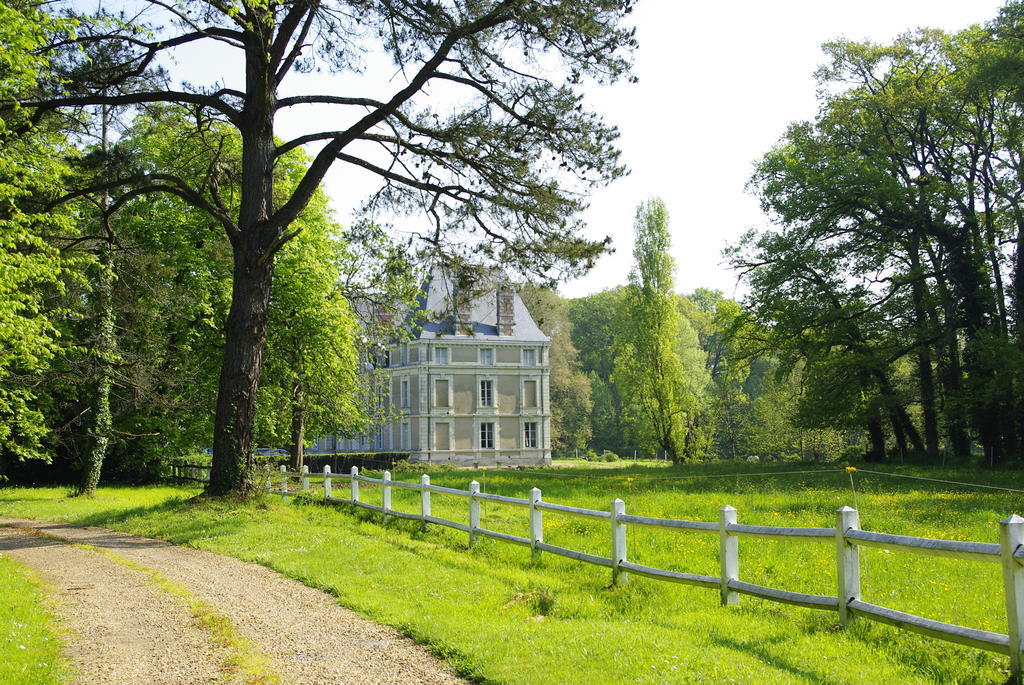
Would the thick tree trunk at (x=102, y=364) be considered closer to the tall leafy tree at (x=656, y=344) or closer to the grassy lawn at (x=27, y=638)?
the grassy lawn at (x=27, y=638)

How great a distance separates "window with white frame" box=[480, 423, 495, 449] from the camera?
56188mm

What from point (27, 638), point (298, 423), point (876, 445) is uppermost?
point (298, 423)

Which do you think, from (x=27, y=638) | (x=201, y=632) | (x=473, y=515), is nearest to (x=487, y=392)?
(x=473, y=515)

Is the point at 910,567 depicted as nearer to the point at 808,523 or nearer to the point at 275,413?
the point at 808,523

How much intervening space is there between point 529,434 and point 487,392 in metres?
4.11

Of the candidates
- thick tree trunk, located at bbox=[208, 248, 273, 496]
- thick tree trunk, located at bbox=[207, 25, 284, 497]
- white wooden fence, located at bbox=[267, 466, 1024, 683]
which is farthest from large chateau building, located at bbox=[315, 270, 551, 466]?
white wooden fence, located at bbox=[267, 466, 1024, 683]

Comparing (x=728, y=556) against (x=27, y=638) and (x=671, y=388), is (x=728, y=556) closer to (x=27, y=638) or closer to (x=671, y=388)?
(x=27, y=638)

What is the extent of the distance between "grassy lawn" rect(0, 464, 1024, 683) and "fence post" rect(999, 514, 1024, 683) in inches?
13.0

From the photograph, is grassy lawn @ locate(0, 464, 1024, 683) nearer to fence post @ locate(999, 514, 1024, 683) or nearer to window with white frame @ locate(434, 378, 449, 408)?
fence post @ locate(999, 514, 1024, 683)

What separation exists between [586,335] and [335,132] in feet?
213

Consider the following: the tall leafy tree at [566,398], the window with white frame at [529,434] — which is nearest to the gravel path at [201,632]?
the window with white frame at [529,434]

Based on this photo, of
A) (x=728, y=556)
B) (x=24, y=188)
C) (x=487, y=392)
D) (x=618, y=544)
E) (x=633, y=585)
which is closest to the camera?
(x=728, y=556)

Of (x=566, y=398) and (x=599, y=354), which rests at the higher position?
(x=599, y=354)

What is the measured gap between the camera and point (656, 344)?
4575cm
